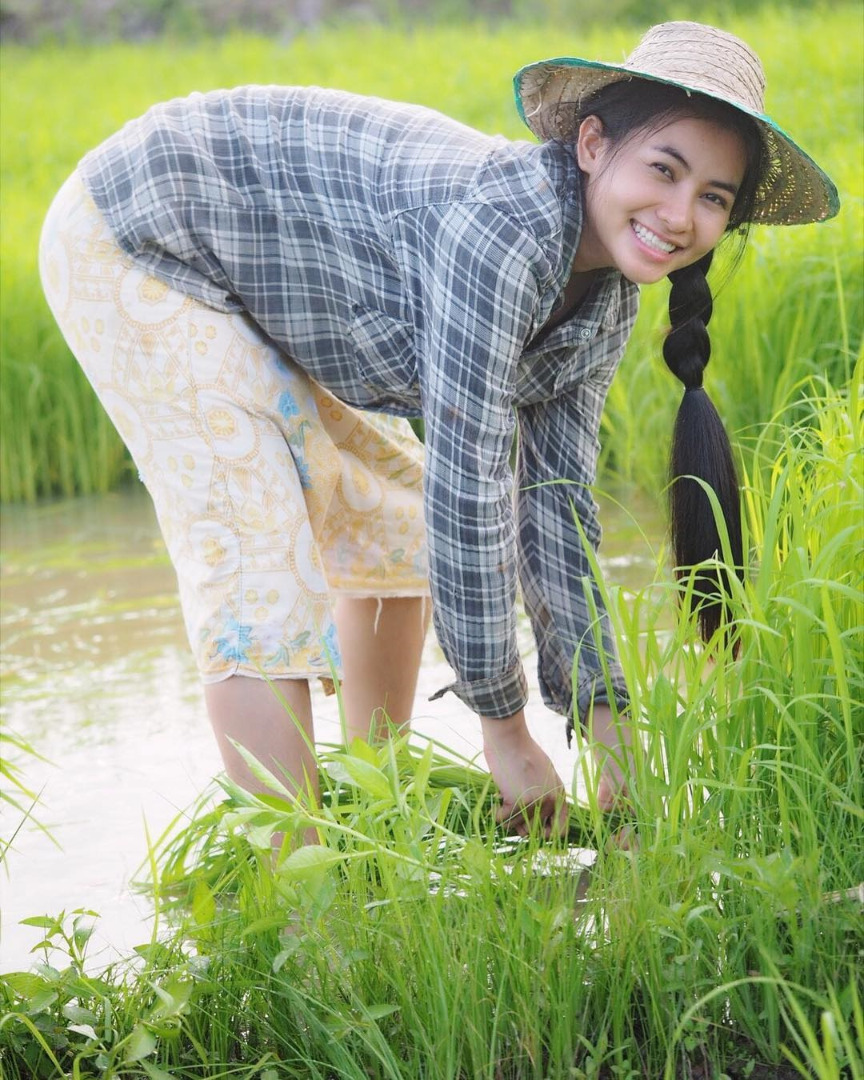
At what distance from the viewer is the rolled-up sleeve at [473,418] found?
1.88 metres

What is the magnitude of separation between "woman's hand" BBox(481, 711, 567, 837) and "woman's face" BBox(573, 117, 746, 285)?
650 millimetres

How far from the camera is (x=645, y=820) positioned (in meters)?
1.80

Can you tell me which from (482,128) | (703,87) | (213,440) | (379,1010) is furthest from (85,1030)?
(482,128)

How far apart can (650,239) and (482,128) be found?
230 inches

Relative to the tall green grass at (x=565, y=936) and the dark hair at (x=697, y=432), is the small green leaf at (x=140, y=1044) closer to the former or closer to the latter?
the tall green grass at (x=565, y=936)

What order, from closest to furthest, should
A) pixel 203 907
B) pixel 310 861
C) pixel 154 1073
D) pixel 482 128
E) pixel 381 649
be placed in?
pixel 310 861 < pixel 154 1073 < pixel 203 907 < pixel 381 649 < pixel 482 128

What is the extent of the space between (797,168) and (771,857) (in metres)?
0.93

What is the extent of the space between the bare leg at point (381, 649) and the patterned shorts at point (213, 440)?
38 centimetres

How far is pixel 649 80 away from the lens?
192 centimetres

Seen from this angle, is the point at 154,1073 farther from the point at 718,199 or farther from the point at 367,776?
the point at 718,199

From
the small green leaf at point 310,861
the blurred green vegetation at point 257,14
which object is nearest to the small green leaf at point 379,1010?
the small green leaf at point 310,861

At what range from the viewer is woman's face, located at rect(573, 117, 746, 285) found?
1.88 meters

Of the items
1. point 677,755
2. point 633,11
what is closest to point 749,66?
point 677,755

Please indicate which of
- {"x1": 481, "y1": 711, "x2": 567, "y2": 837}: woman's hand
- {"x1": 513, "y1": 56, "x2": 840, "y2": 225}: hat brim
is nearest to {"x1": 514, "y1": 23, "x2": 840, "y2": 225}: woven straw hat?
{"x1": 513, "y1": 56, "x2": 840, "y2": 225}: hat brim
